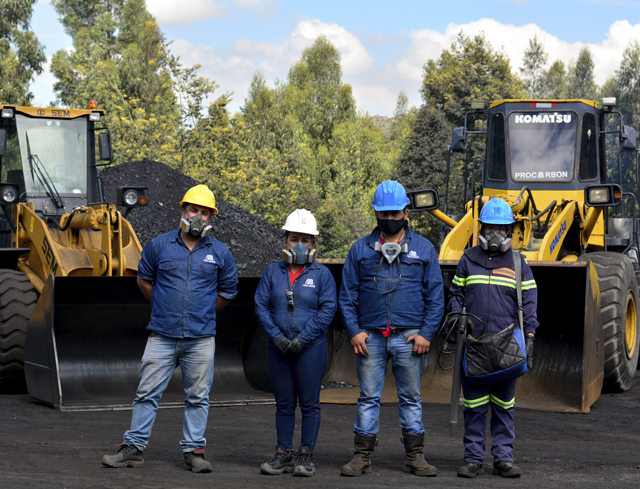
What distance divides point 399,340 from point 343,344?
3.69 meters

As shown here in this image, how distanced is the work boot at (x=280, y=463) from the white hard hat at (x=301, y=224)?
58.3 inches

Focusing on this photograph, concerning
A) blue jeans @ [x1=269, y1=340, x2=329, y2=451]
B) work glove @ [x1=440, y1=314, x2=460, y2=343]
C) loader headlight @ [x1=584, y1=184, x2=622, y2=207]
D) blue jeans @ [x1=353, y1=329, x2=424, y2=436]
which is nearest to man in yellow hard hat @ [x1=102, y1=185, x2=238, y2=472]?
blue jeans @ [x1=269, y1=340, x2=329, y2=451]

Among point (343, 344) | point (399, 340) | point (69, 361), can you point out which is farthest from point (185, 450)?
point (343, 344)

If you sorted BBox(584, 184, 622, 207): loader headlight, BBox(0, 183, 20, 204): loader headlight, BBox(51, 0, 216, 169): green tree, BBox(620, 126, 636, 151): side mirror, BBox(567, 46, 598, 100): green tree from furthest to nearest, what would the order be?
1. BBox(567, 46, 598, 100): green tree
2. BBox(51, 0, 216, 169): green tree
3. BBox(620, 126, 636, 151): side mirror
4. BBox(0, 183, 20, 204): loader headlight
5. BBox(584, 184, 622, 207): loader headlight

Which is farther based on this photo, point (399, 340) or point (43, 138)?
point (43, 138)

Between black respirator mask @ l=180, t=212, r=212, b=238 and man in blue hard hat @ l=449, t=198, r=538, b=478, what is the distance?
1838 millimetres

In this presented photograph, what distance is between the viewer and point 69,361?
8.07 meters

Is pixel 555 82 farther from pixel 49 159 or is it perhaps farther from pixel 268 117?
pixel 49 159

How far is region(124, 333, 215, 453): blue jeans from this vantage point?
5.41 m

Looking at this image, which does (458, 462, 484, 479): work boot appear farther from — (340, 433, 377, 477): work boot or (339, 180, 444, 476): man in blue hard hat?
(340, 433, 377, 477): work boot

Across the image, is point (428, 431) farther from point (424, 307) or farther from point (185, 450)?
point (185, 450)

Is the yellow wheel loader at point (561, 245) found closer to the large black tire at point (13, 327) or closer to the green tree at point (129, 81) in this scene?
the large black tire at point (13, 327)

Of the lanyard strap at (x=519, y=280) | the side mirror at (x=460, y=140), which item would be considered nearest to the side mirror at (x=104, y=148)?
the side mirror at (x=460, y=140)

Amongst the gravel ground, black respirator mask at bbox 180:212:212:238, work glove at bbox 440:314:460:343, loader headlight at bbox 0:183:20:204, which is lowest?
the gravel ground
